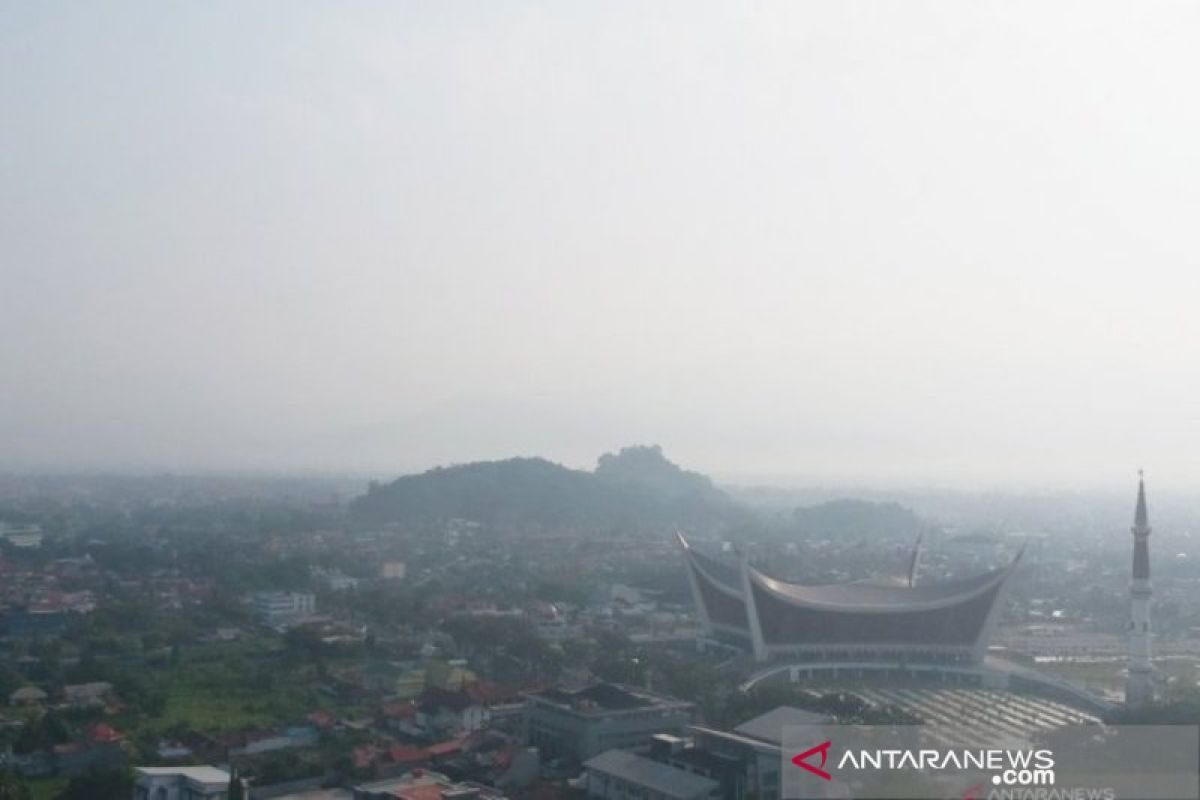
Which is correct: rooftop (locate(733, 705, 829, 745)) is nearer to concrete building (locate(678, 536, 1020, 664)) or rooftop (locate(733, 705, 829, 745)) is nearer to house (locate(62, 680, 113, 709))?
concrete building (locate(678, 536, 1020, 664))

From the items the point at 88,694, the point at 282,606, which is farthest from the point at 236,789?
the point at 282,606

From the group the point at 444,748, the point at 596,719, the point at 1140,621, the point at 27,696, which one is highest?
the point at 1140,621

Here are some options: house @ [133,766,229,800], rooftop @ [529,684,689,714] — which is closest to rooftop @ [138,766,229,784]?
house @ [133,766,229,800]

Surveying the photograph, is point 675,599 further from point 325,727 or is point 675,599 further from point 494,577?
point 325,727

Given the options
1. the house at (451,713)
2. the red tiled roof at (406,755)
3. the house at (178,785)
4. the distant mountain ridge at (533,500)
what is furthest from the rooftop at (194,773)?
the distant mountain ridge at (533,500)

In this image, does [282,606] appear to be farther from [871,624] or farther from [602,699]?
[602,699]

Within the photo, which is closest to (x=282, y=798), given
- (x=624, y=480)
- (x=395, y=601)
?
(x=395, y=601)

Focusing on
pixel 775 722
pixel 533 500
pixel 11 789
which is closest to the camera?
pixel 11 789
